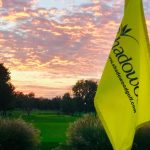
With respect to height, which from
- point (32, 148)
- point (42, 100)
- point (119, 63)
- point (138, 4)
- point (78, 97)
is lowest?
point (42, 100)

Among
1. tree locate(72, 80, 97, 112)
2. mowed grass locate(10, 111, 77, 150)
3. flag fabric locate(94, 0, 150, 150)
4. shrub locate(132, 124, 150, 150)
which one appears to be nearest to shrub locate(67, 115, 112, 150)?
shrub locate(132, 124, 150, 150)

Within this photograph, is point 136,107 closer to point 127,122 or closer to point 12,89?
point 127,122

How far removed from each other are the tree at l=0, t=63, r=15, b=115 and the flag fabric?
74.4 metres

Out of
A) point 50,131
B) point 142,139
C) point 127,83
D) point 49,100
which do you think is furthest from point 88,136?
point 49,100

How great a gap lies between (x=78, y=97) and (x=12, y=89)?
47.6 metres

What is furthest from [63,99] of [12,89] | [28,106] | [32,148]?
[32,148]

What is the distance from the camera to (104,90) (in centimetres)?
841

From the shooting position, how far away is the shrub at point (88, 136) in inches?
581

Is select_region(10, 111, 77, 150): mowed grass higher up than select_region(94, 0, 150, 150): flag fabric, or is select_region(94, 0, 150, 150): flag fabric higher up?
select_region(94, 0, 150, 150): flag fabric

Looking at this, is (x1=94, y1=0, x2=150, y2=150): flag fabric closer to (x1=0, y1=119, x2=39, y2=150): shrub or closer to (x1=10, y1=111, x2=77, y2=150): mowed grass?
(x1=0, y1=119, x2=39, y2=150): shrub

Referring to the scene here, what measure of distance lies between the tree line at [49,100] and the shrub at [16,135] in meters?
40.5

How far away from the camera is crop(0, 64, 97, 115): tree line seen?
8388cm

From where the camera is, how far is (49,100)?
16912cm

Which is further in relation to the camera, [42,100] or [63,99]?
[42,100]
